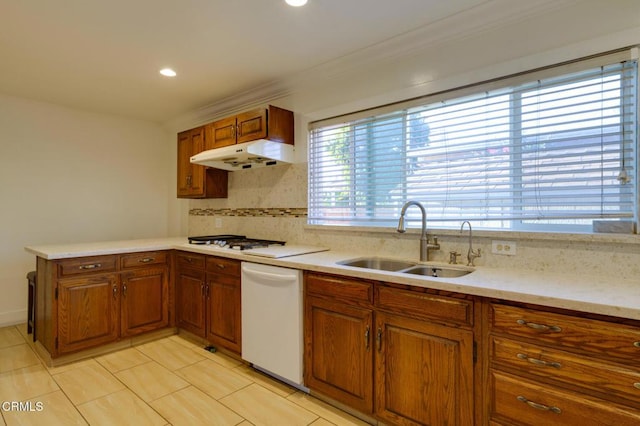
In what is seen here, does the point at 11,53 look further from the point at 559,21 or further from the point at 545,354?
the point at 545,354

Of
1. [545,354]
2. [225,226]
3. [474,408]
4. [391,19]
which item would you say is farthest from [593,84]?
[225,226]

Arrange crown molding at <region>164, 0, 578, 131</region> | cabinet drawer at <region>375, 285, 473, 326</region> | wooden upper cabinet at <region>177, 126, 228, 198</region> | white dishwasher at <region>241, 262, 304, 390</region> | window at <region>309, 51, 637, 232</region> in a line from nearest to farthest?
cabinet drawer at <region>375, 285, 473, 326</region> < window at <region>309, 51, 637, 232</region> < crown molding at <region>164, 0, 578, 131</region> < white dishwasher at <region>241, 262, 304, 390</region> < wooden upper cabinet at <region>177, 126, 228, 198</region>

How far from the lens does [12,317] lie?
11.9 feet

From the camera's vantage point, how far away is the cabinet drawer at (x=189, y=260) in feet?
9.99

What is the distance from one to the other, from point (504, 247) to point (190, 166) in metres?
3.25

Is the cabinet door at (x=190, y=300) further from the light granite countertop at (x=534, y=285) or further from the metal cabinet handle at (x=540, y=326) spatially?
the metal cabinet handle at (x=540, y=326)

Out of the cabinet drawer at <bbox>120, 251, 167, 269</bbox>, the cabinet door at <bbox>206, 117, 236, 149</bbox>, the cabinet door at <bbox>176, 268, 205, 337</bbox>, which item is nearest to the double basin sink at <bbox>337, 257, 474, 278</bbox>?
the cabinet door at <bbox>176, 268, 205, 337</bbox>

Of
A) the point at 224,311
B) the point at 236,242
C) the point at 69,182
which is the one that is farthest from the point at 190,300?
the point at 69,182

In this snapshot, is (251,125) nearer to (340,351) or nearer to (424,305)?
(340,351)

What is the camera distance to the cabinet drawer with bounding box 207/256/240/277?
2.69 meters

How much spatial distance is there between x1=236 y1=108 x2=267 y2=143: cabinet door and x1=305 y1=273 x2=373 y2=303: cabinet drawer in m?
1.44

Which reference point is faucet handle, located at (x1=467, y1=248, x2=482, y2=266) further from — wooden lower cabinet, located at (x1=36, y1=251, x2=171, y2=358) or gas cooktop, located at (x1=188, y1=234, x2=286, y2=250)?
wooden lower cabinet, located at (x1=36, y1=251, x2=171, y2=358)

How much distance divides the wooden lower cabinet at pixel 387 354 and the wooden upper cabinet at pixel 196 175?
2027mm

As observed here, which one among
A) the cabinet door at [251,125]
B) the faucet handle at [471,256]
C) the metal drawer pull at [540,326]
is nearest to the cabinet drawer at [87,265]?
the cabinet door at [251,125]
